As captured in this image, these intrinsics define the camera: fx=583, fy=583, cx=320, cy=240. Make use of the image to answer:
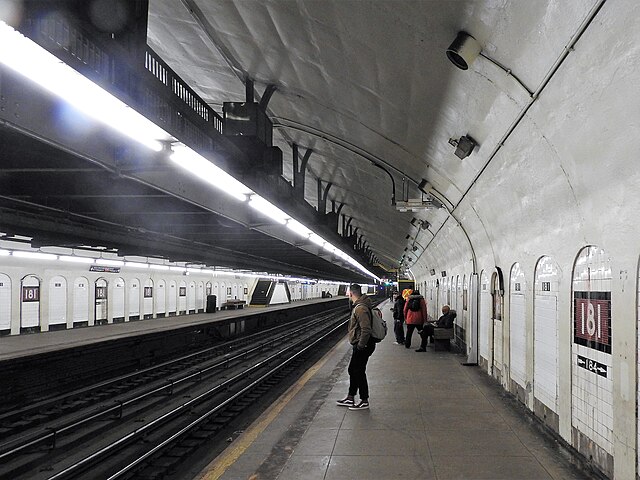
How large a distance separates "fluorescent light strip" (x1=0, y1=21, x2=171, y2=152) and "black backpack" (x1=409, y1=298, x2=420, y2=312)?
11.4 m

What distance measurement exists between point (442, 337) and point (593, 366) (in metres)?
9.77

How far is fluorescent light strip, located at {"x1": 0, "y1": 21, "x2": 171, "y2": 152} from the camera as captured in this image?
2461mm

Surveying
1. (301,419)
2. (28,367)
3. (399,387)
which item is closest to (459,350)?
(399,387)

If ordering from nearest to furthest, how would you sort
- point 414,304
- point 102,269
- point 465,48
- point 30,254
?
point 465,48, point 30,254, point 414,304, point 102,269

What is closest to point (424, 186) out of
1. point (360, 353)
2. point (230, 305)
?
point (360, 353)

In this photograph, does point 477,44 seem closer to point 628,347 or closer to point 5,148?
point 628,347

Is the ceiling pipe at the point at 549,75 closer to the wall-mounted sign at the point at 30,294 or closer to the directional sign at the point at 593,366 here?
the directional sign at the point at 593,366

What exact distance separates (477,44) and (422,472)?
354cm

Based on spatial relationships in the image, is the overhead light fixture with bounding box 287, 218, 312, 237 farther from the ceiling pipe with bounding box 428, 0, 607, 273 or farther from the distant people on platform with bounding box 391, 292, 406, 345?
the distant people on platform with bounding box 391, 292, 406, 345

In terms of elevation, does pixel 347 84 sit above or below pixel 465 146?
above

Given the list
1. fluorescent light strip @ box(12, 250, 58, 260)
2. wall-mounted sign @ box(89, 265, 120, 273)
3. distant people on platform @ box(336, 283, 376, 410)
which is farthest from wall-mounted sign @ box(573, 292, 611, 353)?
wall-mounted sign @ box(89, 265, 120, 273)

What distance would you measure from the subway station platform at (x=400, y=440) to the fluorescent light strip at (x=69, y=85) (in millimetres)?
3043

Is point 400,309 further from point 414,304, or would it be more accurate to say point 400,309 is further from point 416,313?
point 414,304

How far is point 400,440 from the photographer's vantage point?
602cm
